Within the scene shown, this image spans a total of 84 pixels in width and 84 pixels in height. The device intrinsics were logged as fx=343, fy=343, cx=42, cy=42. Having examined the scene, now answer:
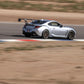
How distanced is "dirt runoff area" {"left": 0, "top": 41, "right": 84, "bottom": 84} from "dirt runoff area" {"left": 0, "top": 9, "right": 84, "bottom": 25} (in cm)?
2222

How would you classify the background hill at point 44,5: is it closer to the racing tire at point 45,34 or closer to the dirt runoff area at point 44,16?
the dirt runoff area at point 44,16

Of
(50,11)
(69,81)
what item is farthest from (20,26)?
(69,81)

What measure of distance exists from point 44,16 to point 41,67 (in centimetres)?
2828

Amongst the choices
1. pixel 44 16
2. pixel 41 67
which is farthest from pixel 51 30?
pixel 44 16

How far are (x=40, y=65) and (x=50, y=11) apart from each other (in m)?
32.4

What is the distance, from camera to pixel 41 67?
1010 cm

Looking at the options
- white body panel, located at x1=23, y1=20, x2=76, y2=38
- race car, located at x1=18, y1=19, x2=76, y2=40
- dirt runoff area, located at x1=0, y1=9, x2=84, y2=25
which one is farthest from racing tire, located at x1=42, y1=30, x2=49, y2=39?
dirt runoff area, located at x1=0, y1=9, x2=84, y2=25

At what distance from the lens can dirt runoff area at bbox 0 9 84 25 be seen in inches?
1418

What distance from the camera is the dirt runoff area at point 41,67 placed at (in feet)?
28.0

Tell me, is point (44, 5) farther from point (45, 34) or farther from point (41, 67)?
point (41, 67)

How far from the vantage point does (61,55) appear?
1275 centimetres

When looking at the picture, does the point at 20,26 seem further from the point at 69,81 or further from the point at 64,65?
the point at 69,81

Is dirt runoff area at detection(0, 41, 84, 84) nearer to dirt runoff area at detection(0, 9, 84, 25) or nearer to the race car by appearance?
the race car

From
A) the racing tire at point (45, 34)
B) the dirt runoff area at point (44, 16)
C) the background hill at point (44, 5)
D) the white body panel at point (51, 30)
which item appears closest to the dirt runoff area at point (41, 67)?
the white body panel at point (51, 30)
